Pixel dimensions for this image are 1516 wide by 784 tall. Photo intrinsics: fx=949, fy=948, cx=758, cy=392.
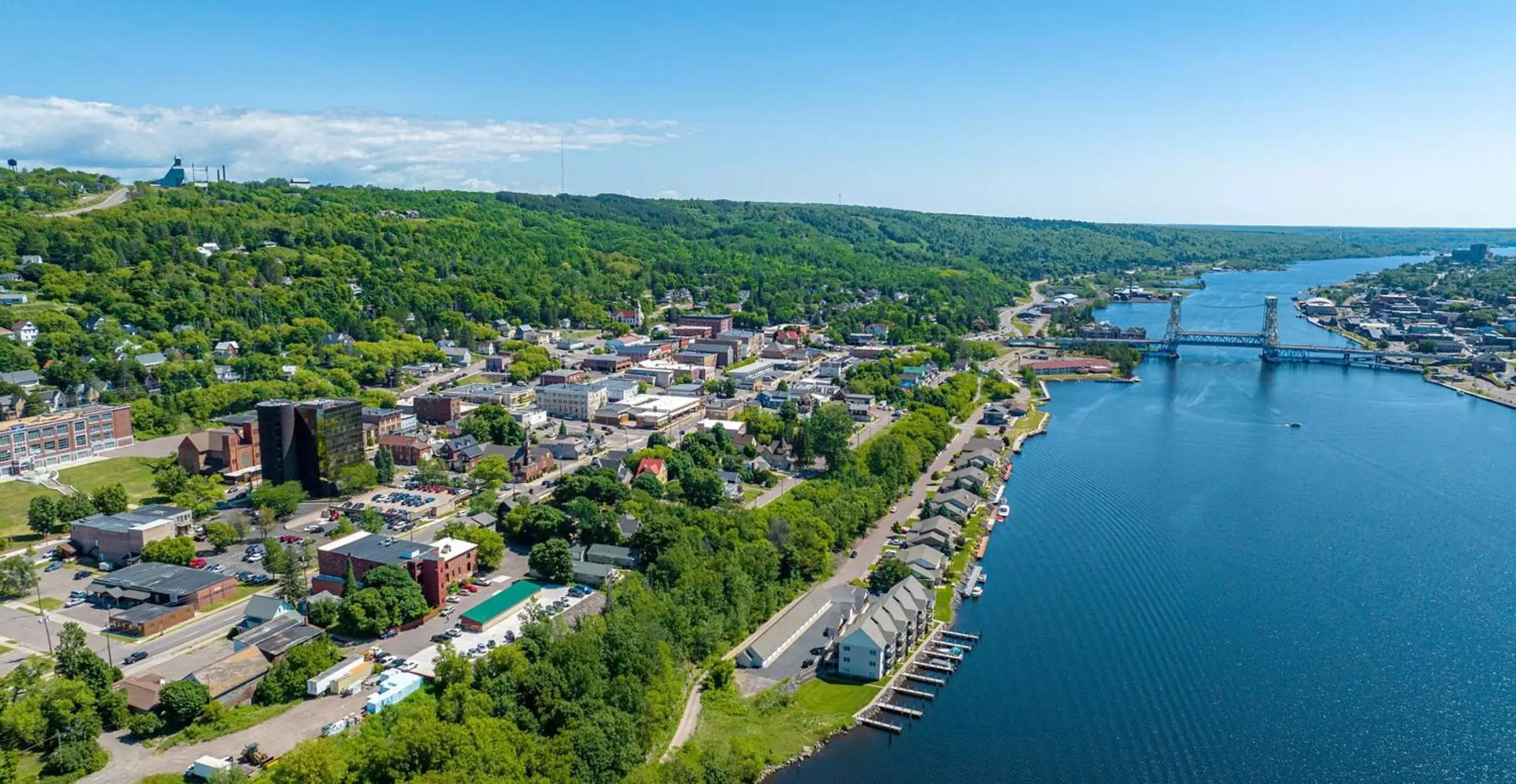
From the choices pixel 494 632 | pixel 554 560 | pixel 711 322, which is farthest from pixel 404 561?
pixel 711 322

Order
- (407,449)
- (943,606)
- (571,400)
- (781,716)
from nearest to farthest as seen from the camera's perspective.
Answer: (781,716) → (943,606) → (407,449) → (571,400)

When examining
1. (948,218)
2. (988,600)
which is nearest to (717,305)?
(988,600)

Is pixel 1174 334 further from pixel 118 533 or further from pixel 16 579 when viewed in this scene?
pixel 16 579

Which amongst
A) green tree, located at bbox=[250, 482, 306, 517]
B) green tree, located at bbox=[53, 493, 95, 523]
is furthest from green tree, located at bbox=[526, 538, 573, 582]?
green tree, located at bbox=[53, 493, 95, 523]

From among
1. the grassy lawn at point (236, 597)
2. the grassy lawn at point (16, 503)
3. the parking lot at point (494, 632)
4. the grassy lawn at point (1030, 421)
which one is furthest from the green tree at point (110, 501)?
the grassy lawn at point (1030, 421)

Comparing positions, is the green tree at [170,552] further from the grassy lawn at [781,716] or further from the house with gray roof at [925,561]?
the house with gray roof at [925,561]

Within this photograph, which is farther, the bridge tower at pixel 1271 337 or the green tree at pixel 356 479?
the bridge tower at pixel 1271 337
